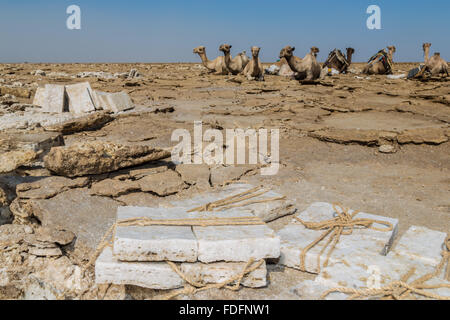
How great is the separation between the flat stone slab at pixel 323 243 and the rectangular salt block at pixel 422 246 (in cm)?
11

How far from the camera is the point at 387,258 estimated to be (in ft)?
8.14

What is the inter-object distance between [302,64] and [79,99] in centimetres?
957

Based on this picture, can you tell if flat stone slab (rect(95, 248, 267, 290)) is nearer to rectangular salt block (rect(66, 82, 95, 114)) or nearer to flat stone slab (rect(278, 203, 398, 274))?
flat stone slab (rect(278, 203, 398, 274))

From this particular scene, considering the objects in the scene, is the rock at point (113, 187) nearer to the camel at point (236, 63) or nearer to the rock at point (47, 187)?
the rock at point (47, 187)

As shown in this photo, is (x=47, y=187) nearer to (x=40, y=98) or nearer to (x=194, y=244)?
(x=194, y=244)

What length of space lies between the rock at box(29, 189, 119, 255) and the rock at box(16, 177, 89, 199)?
6cm

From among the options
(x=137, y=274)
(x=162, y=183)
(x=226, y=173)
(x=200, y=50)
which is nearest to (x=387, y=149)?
(x=226, y=173)

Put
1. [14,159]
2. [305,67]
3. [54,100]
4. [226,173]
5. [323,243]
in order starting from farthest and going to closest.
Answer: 1. [305,67]
2. [54,100]
3. [226,173]
4. [14,159]
5. [323,243]

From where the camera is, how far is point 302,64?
48.6ft

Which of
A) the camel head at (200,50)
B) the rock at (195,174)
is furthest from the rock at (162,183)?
the camel head at (200,50)

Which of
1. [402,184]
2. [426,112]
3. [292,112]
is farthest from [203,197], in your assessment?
[426,112]

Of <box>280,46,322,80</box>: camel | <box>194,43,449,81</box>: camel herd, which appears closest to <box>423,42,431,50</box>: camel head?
<box>194,43,449,81</box>: camel herd

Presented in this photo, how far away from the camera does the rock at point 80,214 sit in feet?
9.63

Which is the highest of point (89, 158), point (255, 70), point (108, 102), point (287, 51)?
point (287, 51)
